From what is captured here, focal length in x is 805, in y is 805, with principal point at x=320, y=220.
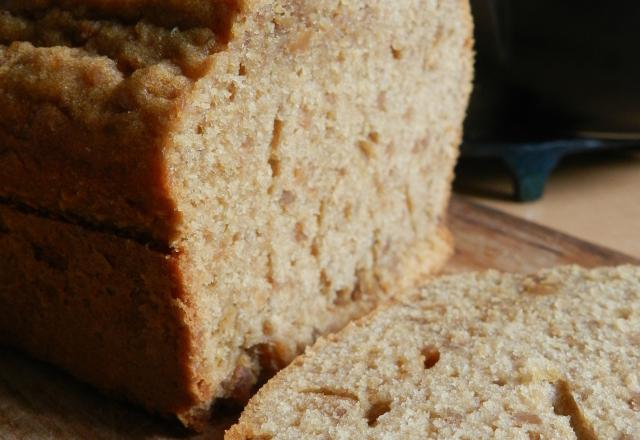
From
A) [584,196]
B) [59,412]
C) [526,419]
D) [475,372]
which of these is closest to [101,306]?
[59,412]

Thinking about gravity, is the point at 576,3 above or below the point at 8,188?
above

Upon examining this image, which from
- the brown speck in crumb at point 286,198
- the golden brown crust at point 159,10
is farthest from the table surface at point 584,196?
the golden brown crust at point 159,10

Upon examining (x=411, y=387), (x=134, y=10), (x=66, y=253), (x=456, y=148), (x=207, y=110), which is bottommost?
(x=411, y=387)

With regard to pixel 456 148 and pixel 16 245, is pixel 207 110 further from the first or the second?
pixel 456 148

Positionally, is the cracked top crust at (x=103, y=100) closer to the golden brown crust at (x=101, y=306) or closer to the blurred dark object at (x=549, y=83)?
the golden brown crust at (x=101, y=306)

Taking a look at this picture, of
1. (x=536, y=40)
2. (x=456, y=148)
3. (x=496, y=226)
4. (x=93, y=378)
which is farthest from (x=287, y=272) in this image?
(x=536, y=40)

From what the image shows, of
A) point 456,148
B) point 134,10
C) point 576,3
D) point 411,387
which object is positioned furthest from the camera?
point 576,3

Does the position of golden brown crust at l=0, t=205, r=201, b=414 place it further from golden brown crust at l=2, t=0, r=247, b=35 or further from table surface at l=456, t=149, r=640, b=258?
table surface at l=456, t=149, r=640, b=258
